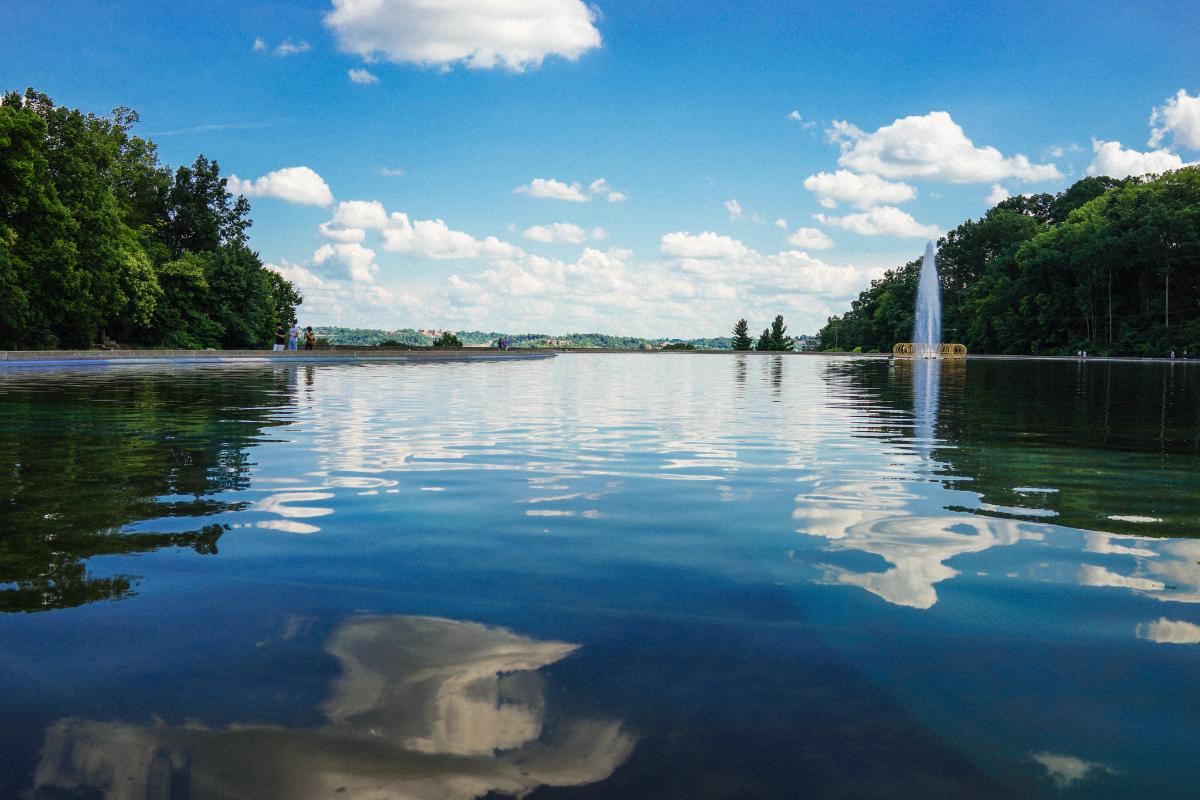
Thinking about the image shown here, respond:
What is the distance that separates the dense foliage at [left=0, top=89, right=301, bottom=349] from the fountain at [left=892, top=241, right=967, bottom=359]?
60.9 meters

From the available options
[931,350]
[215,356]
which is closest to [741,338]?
[931,350]

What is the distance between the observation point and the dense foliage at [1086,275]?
2972 inches

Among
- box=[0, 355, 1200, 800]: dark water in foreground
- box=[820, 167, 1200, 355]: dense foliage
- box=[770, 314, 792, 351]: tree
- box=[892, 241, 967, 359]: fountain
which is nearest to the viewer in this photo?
box=[0, 355, 1200, 800]: dark water in foreground

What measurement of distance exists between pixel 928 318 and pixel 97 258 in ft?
272

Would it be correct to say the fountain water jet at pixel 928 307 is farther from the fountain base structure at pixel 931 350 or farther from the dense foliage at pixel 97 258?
the dense foliage at pixel 97 258

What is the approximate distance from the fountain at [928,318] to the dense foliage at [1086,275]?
139 inches

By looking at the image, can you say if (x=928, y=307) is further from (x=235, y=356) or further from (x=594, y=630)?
(x=594, y=630)

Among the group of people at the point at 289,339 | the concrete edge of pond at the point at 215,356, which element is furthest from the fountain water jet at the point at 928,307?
the group of people at the point at 289,339

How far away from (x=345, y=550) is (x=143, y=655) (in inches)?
73.6

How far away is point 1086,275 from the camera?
82688 millimetres

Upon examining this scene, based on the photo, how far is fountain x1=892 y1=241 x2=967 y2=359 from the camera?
291 ft

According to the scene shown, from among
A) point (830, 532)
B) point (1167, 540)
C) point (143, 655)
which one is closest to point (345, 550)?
point (143, 655)

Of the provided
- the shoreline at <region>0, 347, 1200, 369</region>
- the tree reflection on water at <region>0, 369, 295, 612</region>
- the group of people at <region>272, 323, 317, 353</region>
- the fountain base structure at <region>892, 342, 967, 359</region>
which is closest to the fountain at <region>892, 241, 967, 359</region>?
the fountain base structure at <region>892, 342, 967, 359</region>

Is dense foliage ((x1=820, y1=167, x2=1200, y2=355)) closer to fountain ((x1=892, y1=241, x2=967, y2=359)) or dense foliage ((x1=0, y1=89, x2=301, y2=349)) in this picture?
fountain ((x1=892, y1=241, x2=967, y2=359))
